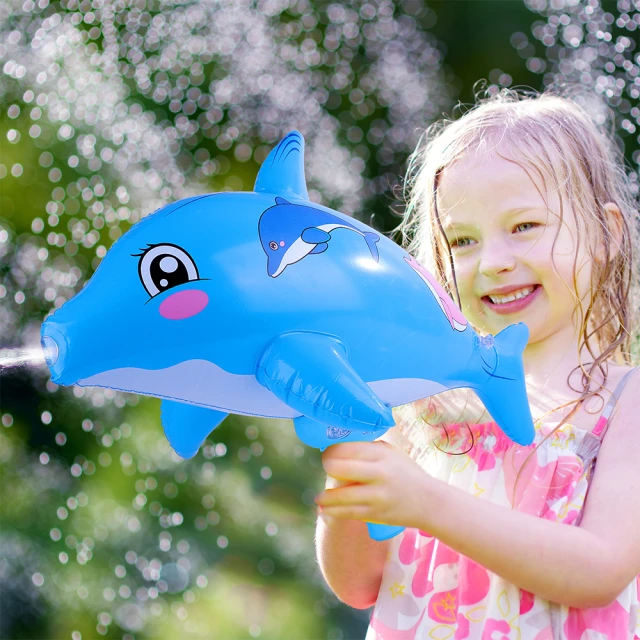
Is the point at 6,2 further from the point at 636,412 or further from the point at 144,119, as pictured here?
the point at 636,412

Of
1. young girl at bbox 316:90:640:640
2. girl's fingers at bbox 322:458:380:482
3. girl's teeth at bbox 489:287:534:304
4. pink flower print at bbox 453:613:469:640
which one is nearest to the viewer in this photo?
girl's fingers at bbox 322:458:380:482

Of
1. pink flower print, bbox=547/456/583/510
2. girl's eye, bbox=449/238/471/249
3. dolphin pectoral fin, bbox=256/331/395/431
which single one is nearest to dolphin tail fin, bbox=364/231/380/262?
dolphin pectoral fin, bbox=256/331/395/431

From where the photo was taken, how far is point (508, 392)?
969 millimetres

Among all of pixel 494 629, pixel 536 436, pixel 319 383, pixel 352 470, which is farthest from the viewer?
pixel 536 436

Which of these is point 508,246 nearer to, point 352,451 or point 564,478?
point 564,478

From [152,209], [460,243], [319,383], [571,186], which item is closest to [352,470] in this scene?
[319,383]

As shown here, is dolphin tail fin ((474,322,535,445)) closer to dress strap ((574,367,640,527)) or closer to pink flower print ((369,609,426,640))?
dress strap ((574,367,640,527))

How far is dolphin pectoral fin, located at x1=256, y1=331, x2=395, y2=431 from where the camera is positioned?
30.6 inches

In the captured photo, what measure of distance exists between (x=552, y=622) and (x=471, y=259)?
0.51 meters


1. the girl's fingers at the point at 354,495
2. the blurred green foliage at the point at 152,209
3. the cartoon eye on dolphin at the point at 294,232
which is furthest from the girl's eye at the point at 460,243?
the blurred green foliage at the point at 152,209

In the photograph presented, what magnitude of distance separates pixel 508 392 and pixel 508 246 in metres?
0.30

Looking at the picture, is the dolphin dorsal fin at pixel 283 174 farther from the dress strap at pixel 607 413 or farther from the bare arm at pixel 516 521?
the dress strap at pixel 607 413

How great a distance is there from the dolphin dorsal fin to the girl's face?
1.13 ft

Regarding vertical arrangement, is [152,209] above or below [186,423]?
below
